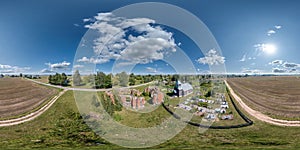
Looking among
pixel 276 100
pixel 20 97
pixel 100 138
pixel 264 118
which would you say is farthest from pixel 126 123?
pixel 276 100

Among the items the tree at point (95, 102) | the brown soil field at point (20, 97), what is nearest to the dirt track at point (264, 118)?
the tree at point (95, 102)

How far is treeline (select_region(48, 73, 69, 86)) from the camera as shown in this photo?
28.9m

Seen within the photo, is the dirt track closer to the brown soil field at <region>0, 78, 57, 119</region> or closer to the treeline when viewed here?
the brown soil field at <region>0, 78, 57, 119</region>

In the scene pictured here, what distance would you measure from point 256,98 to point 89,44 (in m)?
22.4

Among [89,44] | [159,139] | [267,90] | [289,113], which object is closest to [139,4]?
[89,44]

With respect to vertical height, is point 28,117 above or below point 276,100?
below

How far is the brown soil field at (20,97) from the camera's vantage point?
2123 cm

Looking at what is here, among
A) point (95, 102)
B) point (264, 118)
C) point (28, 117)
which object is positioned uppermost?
point (95, 102)

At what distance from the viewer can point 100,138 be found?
46.5 ft

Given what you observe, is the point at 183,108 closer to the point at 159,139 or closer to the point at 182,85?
the point at 182,85

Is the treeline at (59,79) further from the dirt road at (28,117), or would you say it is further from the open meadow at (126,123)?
the open meadow at (126,123)

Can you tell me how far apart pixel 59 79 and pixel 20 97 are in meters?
5.66

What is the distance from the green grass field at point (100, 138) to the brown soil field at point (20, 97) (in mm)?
3707

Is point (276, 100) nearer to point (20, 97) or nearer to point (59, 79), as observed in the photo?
point (59, 79)
